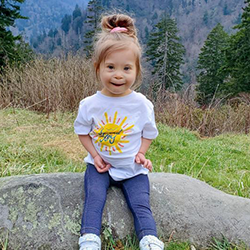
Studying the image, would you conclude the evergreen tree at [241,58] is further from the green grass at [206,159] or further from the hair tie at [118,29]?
the hair tie at [118,29]

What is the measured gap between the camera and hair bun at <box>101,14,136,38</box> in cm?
184

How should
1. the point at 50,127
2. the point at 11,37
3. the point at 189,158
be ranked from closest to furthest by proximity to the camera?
the point at 189,158, the point at 50,127, the point at 11,37

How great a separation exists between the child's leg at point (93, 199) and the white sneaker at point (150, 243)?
249 mm

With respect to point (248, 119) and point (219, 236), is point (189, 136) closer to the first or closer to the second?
point (248, 119)

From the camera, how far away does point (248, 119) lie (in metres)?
7.57

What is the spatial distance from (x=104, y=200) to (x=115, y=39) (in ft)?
3.13

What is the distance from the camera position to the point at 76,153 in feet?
11.9

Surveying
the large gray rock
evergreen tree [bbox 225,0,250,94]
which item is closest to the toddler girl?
the large gray rock

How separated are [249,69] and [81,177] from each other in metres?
15.8

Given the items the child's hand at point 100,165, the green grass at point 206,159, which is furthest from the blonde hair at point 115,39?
the green grass at point 206,159

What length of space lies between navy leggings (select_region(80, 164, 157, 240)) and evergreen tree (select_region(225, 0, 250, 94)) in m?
15.3

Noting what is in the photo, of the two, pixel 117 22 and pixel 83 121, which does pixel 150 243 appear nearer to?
pixel 83 121

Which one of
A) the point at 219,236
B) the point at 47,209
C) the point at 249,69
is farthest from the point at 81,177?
the point at 249,69

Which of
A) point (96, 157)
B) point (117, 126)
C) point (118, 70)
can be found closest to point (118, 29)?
point (118, 70)
